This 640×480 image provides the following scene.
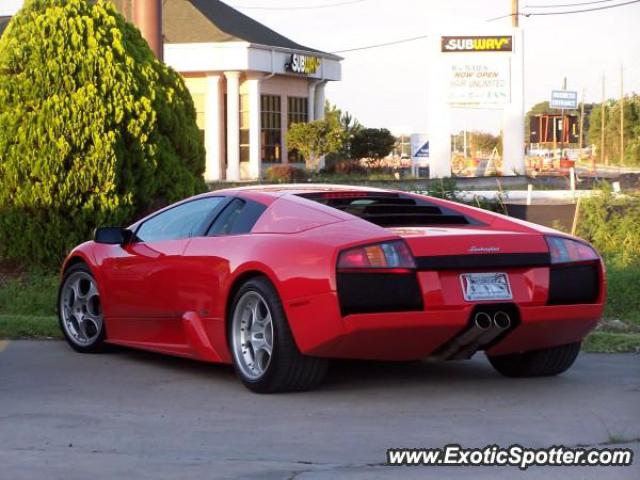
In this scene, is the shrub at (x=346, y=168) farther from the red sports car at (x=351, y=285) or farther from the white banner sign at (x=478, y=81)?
the red sports car at (x=351, y=285)

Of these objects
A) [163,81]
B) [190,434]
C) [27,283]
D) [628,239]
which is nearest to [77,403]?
[190,434]

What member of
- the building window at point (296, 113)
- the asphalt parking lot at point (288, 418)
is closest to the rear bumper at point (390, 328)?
the asphalt parking lot at point (288, 418)

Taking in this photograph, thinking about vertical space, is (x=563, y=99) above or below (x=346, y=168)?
above

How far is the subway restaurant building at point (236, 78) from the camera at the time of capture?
51.3 meters

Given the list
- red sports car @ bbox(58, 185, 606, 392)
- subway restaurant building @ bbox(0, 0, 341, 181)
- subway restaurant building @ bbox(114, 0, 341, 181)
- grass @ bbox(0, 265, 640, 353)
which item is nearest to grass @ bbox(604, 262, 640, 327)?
grass @ bbox(0, 265, 640, 353)

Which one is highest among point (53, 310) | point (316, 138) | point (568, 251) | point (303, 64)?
point (303, 64)

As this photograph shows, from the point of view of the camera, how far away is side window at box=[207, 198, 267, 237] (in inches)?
322

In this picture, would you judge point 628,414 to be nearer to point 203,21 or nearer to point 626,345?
point 626,345

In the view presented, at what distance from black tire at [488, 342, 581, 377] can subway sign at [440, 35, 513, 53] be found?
143 ft

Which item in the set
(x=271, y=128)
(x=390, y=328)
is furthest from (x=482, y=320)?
(x=271, y=128)

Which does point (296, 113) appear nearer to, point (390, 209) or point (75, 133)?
point (75, 133)

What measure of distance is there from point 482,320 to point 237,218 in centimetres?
187

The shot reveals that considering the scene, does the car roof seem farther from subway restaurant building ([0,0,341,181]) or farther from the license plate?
subway restaurant building ([0,0,341,181])

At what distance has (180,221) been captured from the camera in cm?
898
